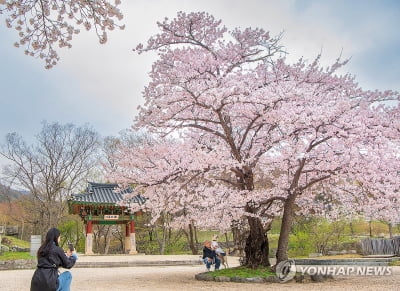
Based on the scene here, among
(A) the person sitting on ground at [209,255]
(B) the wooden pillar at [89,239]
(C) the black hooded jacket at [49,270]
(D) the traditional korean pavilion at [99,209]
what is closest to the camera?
(C) the black hooded jacket at [49,270]

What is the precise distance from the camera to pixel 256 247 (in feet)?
35.0

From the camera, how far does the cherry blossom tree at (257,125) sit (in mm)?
9016

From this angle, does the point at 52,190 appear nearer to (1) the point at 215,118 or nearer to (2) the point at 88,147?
(2) the point at 88,147

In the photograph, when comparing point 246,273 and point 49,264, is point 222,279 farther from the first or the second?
point 49,264

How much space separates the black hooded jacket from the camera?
13.3 ft

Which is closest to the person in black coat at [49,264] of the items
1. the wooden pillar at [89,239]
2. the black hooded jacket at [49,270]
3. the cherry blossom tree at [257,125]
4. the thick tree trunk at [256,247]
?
the black hooded jacket at [49,270]

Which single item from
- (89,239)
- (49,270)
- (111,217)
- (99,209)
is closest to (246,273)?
(49,270)

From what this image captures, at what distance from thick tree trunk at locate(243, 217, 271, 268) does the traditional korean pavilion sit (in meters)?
12.8

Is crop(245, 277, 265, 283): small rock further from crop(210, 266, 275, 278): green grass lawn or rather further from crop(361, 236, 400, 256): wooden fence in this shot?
crop(361, 236, 400, 256): wooden fence

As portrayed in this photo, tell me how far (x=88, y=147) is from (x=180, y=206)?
14850 mm

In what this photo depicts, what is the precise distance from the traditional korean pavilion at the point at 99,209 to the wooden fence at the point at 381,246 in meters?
12.9

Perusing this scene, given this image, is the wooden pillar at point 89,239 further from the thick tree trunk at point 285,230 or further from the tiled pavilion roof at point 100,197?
the thick tree trunk at point 285,230

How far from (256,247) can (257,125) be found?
349 cm

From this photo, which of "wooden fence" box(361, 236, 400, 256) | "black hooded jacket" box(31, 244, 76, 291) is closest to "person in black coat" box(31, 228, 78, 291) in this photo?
"black hooded jacket" box(31, 244, 76, 291)
